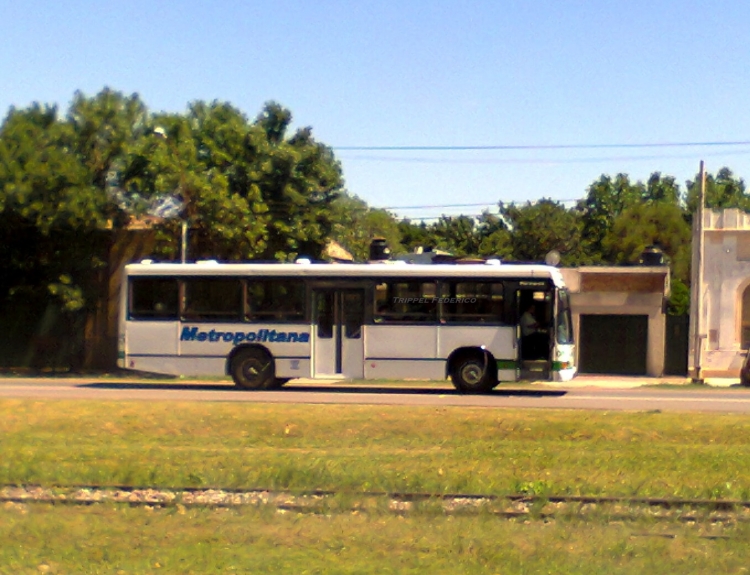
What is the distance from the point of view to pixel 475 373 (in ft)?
73.2

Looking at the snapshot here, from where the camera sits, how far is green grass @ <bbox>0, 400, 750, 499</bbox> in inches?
473

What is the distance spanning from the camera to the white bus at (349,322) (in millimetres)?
22062

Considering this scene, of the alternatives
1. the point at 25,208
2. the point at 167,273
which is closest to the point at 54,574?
the point at 167,273

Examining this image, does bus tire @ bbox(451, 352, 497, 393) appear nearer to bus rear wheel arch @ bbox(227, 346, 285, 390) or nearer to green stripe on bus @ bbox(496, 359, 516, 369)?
green stripe on bus @ bbox(496, 359, 516, 369)

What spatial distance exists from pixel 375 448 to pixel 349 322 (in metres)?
7.97

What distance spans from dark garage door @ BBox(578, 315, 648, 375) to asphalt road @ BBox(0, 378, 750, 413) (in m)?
7.94

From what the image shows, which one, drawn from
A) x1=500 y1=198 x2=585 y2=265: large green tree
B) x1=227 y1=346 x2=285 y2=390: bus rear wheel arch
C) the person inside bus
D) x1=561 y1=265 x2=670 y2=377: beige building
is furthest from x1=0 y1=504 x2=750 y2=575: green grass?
x1=500 y1=198 x2=585 y2=265: large green tree

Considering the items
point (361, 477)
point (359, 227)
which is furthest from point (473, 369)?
point (359, 227)

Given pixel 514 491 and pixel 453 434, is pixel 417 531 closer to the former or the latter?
pixel 514 491

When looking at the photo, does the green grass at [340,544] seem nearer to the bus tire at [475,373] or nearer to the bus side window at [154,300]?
the bus tire at [475,373]

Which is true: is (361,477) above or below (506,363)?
below

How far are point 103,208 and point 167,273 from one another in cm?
1139

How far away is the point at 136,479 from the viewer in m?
12.3

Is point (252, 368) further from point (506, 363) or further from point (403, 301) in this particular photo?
point (506, 363)
